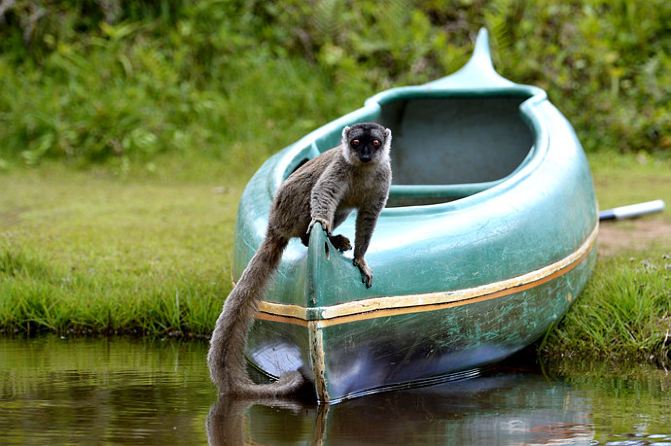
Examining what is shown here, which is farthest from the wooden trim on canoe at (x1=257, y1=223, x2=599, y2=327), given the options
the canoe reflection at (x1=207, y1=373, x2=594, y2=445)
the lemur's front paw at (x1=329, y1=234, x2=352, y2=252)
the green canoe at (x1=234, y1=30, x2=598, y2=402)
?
the canoe reflection at (x1=207, y1=373, x2=594, y2=445)

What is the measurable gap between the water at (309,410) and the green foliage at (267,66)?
6464 millimetres

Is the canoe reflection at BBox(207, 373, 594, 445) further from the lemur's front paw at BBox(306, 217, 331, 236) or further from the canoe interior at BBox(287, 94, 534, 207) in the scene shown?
the canoe interior at BBox(287, 94, 534, 207)

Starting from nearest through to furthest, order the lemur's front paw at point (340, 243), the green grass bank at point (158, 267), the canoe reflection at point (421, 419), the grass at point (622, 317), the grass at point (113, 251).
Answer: the canoe reflection at point (421, 419) → the lemur's front paw at point (340, 243) → the grass at point (622, 317) → the green grass bank at point (158, 267) → the grass at point (113, 251)

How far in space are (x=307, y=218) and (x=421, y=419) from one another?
1.22 m

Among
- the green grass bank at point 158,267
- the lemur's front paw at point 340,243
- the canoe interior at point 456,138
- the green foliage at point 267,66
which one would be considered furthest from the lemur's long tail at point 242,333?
the green foliage at point 267,66

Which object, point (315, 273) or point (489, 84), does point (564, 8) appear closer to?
point (489, 84)

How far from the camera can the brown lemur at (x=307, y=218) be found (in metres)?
6.00

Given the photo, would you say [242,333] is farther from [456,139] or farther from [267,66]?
[267,66]

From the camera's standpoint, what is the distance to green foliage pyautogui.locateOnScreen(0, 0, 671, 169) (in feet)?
44.1

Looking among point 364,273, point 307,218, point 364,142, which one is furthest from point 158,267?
point 364,142

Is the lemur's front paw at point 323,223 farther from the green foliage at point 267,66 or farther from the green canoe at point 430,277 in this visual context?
the green foliage at point 267,66

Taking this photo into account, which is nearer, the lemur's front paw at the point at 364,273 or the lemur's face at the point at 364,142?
the lemur's face at the point at 364,142

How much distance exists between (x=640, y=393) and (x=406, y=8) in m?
9.33

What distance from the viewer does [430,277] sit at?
6355 millimetres
